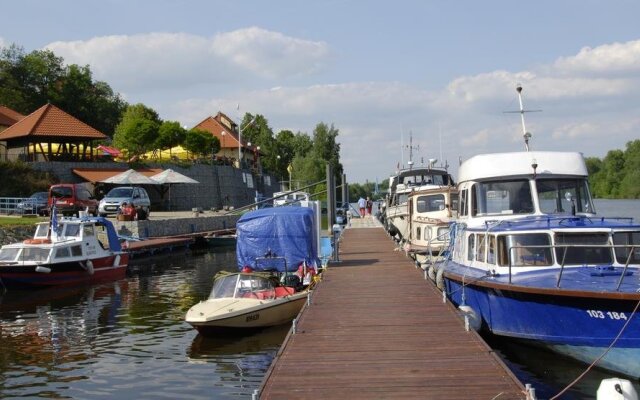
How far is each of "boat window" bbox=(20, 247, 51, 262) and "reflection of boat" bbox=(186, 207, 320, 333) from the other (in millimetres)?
8489

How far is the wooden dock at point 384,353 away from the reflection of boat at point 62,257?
41.4 ft

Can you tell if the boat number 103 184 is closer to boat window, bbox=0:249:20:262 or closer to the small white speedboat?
the small white speedboat

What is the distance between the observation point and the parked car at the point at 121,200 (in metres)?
41.9

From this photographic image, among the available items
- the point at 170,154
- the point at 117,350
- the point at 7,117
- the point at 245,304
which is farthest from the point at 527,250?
the point at 7,117

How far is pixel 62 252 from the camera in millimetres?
26594

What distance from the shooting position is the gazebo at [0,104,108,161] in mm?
50906

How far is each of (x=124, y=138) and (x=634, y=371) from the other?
55260 mm

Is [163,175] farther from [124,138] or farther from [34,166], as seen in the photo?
[124,138]

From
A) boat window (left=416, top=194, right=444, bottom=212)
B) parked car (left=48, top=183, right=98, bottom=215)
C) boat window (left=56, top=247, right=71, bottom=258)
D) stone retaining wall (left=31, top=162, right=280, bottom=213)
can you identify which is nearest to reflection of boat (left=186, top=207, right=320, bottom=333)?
boat window (left=416, top=194, right=444, bottom=212)

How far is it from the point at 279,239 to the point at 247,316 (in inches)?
194

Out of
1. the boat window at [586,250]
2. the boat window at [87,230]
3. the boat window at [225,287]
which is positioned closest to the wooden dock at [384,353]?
the boat window at [225,287]

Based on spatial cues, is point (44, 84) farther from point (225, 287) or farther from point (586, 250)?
point (586, 250)

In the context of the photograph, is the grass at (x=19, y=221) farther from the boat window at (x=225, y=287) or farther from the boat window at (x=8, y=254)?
the boat window at (x=225, y=287)

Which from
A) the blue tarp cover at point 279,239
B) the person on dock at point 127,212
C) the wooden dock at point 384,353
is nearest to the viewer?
the wooden dock at point 384,353
